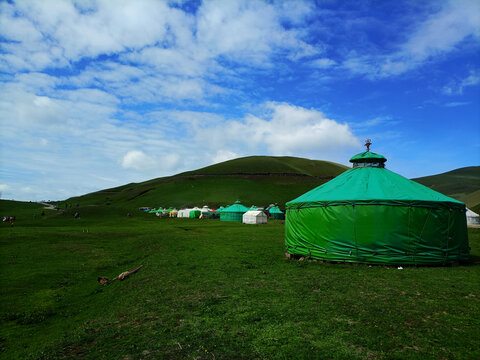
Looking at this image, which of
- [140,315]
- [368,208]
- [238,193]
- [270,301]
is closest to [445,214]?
[368,208]

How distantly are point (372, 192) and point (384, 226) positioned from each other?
1776 millimetres

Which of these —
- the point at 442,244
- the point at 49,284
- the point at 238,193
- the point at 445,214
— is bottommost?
the point at 49,284

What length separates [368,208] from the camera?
43.2 feet

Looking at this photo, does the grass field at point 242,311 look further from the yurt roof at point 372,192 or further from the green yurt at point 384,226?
the yurt roof at point 372,192

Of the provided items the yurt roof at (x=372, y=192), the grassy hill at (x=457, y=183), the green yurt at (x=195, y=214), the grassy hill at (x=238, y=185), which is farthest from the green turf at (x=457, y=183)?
the yurt roof at (x=372, y=192)

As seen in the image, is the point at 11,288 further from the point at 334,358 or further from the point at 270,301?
the point at 334,358

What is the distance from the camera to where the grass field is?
5.76m

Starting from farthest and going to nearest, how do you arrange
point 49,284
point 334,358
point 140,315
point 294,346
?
point 49,284, point 140,315, point 294,346, point 334,358

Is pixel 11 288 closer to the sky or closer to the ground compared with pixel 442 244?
closer to the ground

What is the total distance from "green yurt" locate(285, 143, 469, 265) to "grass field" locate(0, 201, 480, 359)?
0.77 meters

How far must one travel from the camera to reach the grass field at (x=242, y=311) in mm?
5758

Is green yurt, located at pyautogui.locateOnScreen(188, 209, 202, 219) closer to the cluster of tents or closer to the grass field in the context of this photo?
the cluster of tents

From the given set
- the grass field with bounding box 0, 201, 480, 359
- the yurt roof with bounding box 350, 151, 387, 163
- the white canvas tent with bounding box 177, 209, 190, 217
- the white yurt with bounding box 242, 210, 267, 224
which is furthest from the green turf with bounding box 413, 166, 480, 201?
the grass field with bounding box 0, 201, 480, 359

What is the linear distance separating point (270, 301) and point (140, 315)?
392cm
